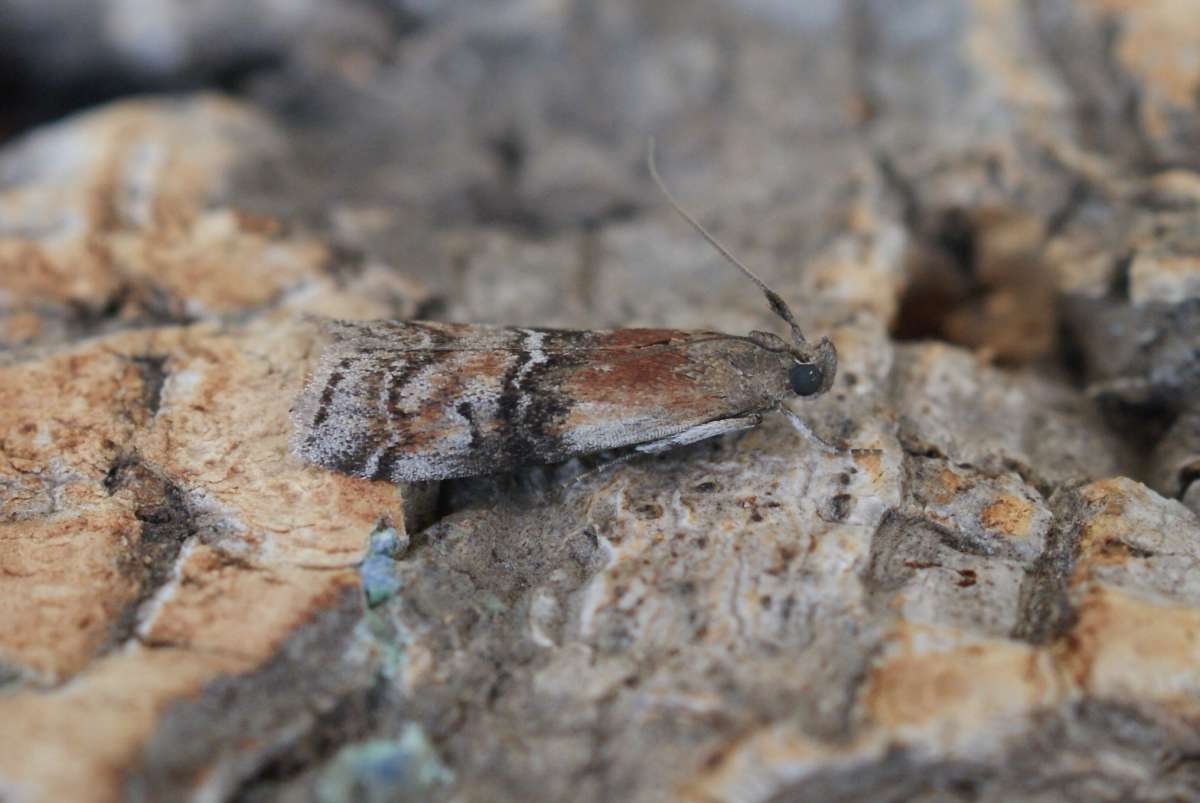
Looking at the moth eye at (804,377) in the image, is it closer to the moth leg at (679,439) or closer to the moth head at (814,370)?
the moth head at (814,370)

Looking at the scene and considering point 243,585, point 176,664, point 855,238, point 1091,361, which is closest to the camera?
point 176,664

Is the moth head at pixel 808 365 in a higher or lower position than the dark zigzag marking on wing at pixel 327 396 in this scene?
higher

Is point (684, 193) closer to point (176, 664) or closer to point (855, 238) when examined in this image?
point (855, 238)

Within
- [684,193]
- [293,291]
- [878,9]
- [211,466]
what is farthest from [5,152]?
[878,9]

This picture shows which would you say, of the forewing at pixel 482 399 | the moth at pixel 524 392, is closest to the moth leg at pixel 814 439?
the moth at pixel 524 392

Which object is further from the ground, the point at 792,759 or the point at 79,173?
the point at 79,173

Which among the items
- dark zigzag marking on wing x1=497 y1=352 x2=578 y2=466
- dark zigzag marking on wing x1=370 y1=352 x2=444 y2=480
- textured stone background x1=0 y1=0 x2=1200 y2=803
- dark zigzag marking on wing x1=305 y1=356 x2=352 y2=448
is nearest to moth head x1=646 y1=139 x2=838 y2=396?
textured stone background x1=0 y1=0 x2=1200 y2=803

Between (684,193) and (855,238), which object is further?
(684,193)

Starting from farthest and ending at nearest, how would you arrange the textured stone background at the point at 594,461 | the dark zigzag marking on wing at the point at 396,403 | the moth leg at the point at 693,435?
the moth leg at the point at 693,435 → the dark zigzag marking on wing at the point at 396,403 → the textured stone background at the point at 594,461
